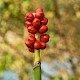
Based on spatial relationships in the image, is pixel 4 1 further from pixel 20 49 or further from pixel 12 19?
pixel 20 49

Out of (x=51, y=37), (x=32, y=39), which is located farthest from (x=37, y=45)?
(x=51, y=37)

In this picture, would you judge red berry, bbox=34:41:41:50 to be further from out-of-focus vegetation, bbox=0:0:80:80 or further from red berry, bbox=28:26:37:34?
out-of-focus vegetation, bbox=0:0:80:80

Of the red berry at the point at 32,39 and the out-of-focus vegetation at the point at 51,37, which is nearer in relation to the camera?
the red berry at the point at 32,39

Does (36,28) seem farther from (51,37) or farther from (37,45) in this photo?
(51,37)

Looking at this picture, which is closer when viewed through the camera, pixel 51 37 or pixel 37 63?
pixel 37 63

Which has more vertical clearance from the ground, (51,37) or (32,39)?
(51,37)

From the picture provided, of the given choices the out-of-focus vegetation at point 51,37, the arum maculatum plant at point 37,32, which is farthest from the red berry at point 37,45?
the out-of-focus vegetation at point 51,37

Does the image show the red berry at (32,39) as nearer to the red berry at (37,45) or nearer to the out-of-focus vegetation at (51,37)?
the red berry at (37,45)

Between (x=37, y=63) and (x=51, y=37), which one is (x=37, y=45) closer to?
(x=37, y=63)

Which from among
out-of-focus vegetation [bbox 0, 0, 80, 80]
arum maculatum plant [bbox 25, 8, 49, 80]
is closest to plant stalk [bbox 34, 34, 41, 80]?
arum maculatum plant [bbox 25, 8, 49, 80]
